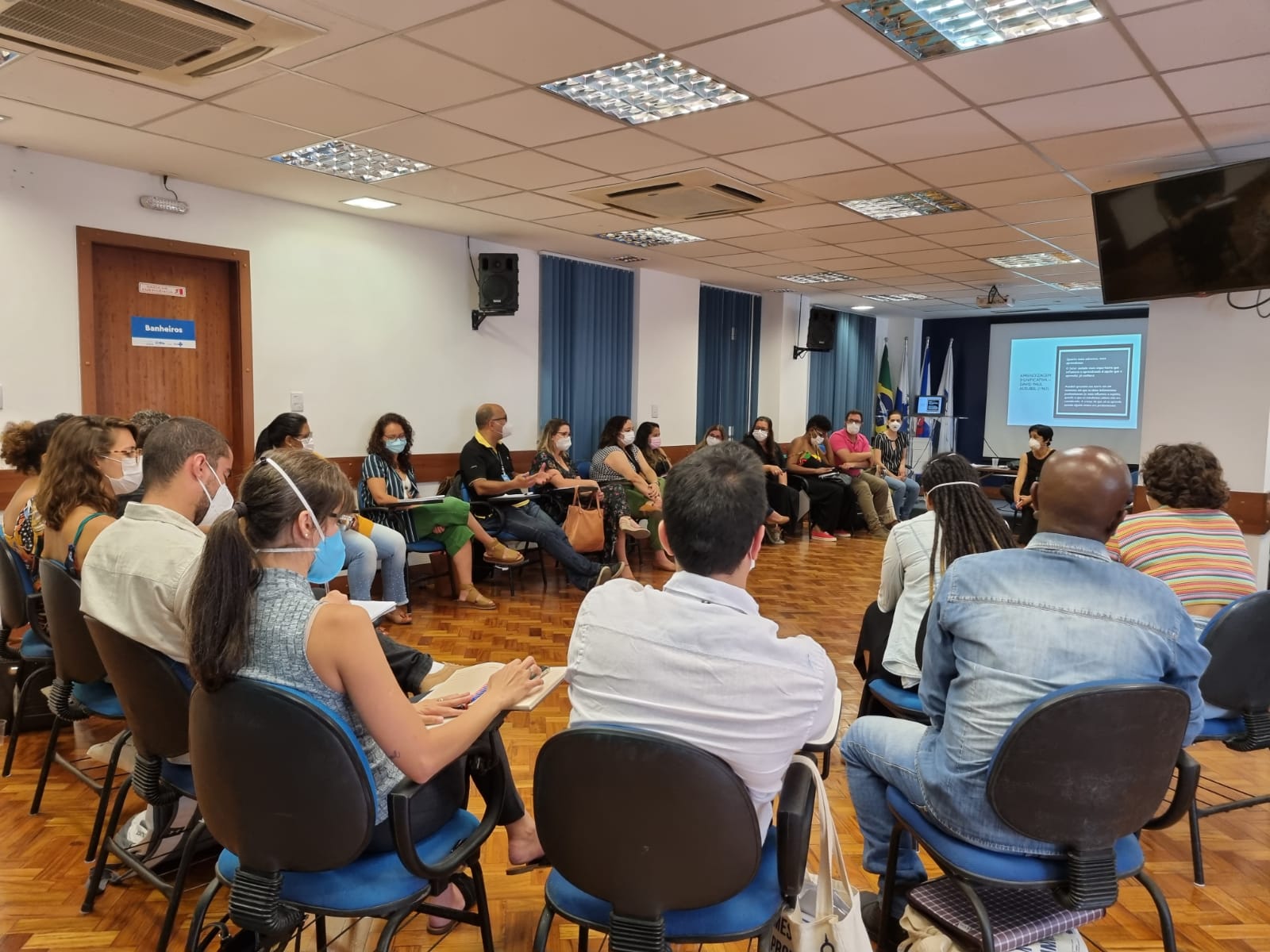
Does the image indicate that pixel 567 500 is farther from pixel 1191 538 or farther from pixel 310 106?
pixel 1191 538

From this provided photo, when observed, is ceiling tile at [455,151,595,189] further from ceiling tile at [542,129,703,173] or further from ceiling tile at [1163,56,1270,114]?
ceiling tile at [1163,56,1270,114]

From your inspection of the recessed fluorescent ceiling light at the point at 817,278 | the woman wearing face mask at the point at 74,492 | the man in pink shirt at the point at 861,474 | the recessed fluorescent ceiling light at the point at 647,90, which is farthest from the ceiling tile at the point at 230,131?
the man in pink shirt at the point at 861,474

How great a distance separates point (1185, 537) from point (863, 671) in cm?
114

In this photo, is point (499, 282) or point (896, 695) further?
point (499, 282)

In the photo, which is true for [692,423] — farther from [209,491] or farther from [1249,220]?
[209,491]

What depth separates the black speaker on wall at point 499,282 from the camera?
6.62m

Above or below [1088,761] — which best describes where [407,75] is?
above

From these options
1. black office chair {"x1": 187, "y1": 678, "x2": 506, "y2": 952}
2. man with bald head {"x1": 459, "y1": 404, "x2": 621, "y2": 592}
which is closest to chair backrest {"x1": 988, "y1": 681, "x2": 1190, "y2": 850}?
black office chair {"x1": 187, "y1": 678, "x2": 506, "y2": 952}

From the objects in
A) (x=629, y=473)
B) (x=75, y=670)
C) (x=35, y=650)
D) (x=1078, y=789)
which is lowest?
(x=35, y=650)

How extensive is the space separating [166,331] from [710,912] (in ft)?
16.8

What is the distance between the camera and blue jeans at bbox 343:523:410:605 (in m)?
4.89

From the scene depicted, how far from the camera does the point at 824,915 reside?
155 centimetres

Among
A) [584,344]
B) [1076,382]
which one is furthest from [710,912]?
[1076,382]

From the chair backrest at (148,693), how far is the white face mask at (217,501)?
485 millimetres
